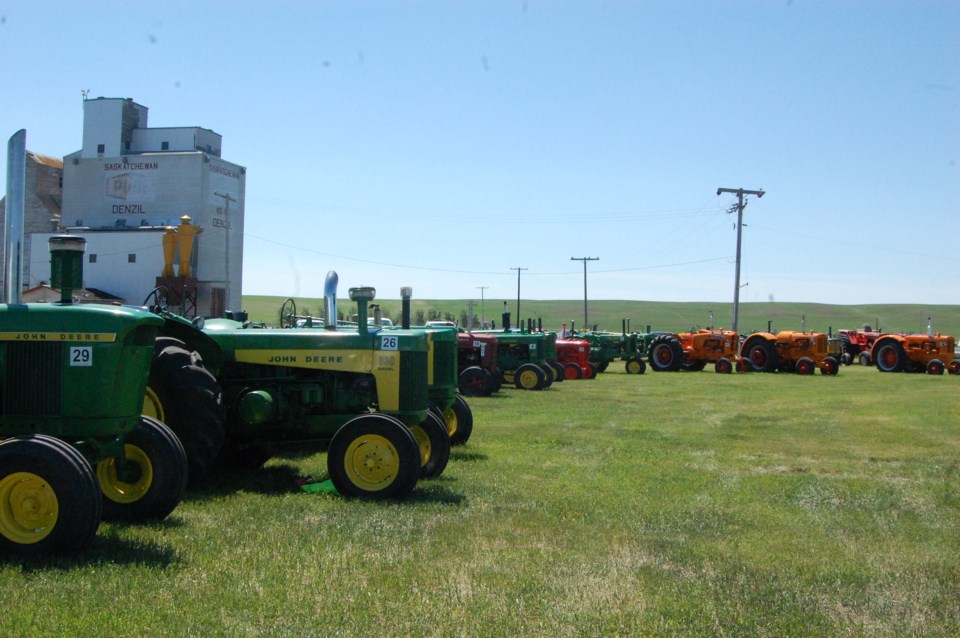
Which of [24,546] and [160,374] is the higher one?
[160,374]

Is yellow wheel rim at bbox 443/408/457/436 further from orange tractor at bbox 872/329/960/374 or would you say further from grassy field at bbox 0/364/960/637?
orange tractor at bbox 872/329/960/374

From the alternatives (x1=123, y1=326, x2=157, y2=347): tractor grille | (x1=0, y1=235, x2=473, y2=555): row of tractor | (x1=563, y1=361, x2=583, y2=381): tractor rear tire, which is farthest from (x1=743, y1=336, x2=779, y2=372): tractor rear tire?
(x1=123, y1=326, x2=157, y2=347): tractor grille

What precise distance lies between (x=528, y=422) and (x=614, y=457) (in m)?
4.32

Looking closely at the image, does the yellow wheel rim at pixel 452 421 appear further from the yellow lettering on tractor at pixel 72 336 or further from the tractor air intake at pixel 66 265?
the yellow lettering on tractor at pixel 72 336

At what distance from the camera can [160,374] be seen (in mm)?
8164

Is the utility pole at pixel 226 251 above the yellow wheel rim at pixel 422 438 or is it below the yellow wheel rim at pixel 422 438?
above

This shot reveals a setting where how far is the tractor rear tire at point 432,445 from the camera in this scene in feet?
30.5

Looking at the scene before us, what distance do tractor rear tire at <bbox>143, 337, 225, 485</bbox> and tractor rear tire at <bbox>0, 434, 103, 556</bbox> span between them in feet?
8.59

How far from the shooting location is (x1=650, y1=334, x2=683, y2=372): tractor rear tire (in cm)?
3594

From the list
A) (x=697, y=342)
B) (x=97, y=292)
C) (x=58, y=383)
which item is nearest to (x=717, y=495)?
(x=58, y=383)

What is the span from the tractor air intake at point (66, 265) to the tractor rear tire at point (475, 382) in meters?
15.3

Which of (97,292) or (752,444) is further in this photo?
(97,292)

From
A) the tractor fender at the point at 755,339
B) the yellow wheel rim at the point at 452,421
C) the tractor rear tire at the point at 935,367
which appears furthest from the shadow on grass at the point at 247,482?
the tractor rear tire at the point at 935,367

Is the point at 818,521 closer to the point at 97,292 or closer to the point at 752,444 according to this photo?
the point at 752,444
